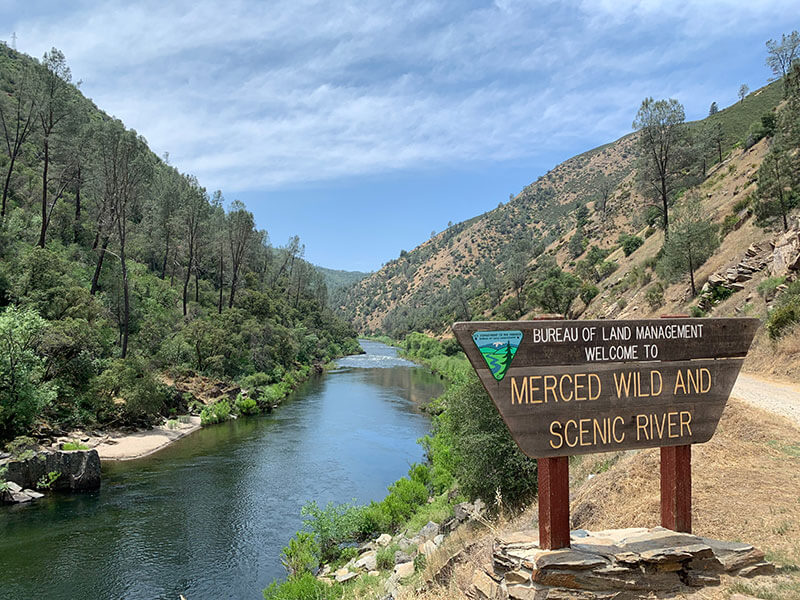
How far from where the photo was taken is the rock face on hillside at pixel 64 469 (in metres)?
23.3

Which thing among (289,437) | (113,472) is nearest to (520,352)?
(113,472)

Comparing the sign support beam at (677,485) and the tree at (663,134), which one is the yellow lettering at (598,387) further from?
the tree at (663,134)

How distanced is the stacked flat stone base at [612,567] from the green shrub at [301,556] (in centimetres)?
1173

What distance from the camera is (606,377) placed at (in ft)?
19.8

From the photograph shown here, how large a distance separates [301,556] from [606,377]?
13.9m

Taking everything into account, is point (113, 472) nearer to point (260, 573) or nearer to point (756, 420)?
point (260, 573)

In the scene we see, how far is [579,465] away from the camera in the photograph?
14.7 meters

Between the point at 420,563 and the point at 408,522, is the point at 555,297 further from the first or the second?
the point at 420,563

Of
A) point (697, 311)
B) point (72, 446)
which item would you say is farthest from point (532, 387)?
point (72, 446)

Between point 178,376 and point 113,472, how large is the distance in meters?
17.2

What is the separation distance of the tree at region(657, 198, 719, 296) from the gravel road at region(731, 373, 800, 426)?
57.8 feet

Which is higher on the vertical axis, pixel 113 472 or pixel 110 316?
pixel 110 316

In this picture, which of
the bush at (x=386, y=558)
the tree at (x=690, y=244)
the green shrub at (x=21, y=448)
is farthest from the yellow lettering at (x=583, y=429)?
the tree at (x=690, y=244)

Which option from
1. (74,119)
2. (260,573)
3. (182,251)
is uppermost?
(74,119)
